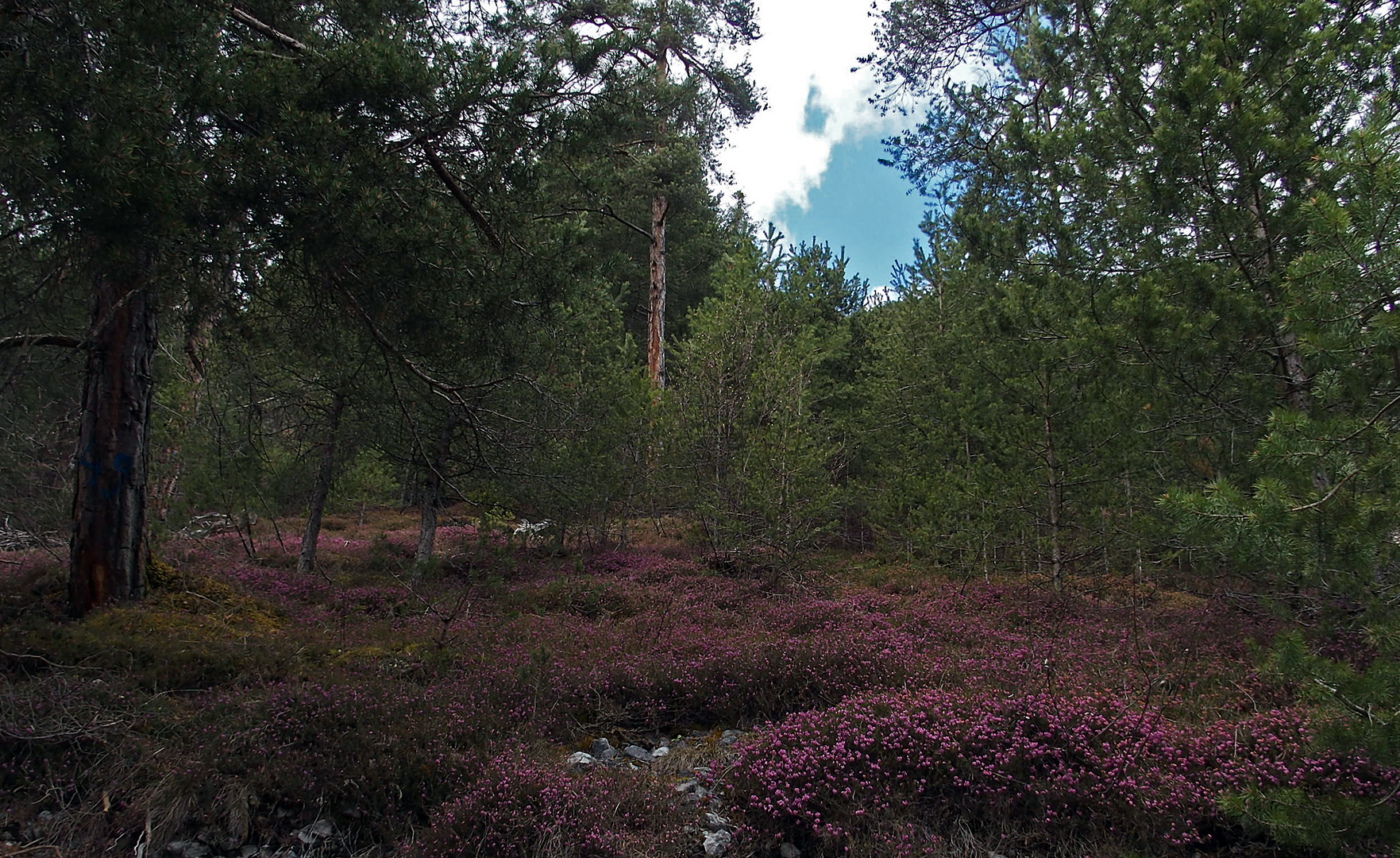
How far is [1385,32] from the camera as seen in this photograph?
18.6 ft

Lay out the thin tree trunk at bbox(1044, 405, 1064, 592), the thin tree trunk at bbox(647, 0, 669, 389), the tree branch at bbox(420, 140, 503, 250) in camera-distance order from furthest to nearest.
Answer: the thin tree trunk at bbox(647, 0, 669, 389) < the thin tree trunk at bbox(1044, 405, 1064, 592) < the tree branch at bbox(420, 140, 503, 250)

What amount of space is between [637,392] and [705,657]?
7627 millimetres

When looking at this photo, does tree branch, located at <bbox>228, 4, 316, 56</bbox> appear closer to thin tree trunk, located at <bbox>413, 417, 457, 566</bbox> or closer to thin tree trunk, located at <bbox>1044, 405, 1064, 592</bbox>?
thin tree trunk, located at <bbox>413, 417, 457, 566</bbox>

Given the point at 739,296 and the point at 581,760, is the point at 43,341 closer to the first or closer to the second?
the point at 581,760

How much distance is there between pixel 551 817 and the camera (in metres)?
3.70

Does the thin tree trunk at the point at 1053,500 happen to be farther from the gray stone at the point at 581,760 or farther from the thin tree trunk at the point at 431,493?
the thin tree trunk at the point at 431,493

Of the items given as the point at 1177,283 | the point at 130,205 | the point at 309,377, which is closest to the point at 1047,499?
the point at 1177,283

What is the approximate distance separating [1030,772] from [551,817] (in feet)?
9.25

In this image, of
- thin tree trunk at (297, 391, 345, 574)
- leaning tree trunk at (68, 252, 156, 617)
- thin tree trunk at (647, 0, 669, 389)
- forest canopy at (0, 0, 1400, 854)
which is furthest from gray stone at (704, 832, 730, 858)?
thin tree trunk at (647, 0, 669, 389)

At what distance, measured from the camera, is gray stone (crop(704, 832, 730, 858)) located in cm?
371

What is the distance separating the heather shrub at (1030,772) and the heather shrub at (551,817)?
546mm

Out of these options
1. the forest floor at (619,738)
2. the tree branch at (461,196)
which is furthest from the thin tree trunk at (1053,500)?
the tree branch at (461,196)

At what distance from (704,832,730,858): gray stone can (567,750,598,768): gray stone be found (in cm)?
108

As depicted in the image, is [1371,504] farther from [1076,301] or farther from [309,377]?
[309,377]
